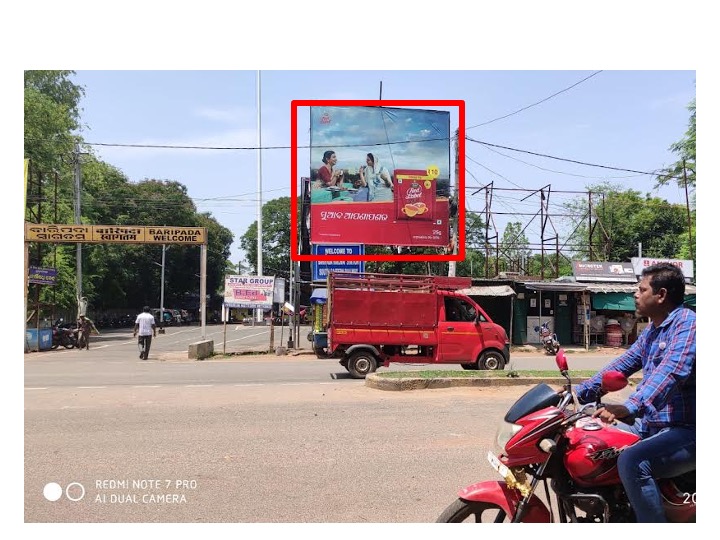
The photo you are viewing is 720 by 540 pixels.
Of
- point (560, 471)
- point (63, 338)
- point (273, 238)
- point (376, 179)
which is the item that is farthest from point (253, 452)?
point (273, 238)

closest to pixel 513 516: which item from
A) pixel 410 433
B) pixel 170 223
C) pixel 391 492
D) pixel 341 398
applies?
pixel 391 492

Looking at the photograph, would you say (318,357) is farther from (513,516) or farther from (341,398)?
(513,516)

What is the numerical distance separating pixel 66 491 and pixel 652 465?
433cm

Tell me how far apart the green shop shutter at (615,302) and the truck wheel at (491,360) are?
12277 mm

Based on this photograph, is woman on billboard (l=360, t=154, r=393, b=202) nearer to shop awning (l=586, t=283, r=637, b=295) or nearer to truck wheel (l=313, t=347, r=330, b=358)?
truck wheel (l=313, t=347, r=330, b=358)

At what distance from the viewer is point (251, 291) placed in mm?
19531

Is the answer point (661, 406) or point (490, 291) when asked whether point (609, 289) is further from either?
point (661, 406)

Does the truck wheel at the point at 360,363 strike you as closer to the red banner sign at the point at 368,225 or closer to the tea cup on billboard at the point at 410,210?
the red banner sign at the point at 368,225

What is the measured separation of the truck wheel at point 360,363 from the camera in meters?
12.2

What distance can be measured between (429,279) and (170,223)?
37.9m

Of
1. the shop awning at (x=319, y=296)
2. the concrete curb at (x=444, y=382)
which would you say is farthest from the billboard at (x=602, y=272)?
the concrete curb at (x=444, y=382)

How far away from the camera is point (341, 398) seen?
8812 millimetres

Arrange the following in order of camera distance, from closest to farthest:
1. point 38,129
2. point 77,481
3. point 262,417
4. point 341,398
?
1. point 77,481
2. point 262,417
3. point 341,398
4. point 38,129

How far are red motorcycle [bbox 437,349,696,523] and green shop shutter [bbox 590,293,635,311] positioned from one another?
21284 mm
